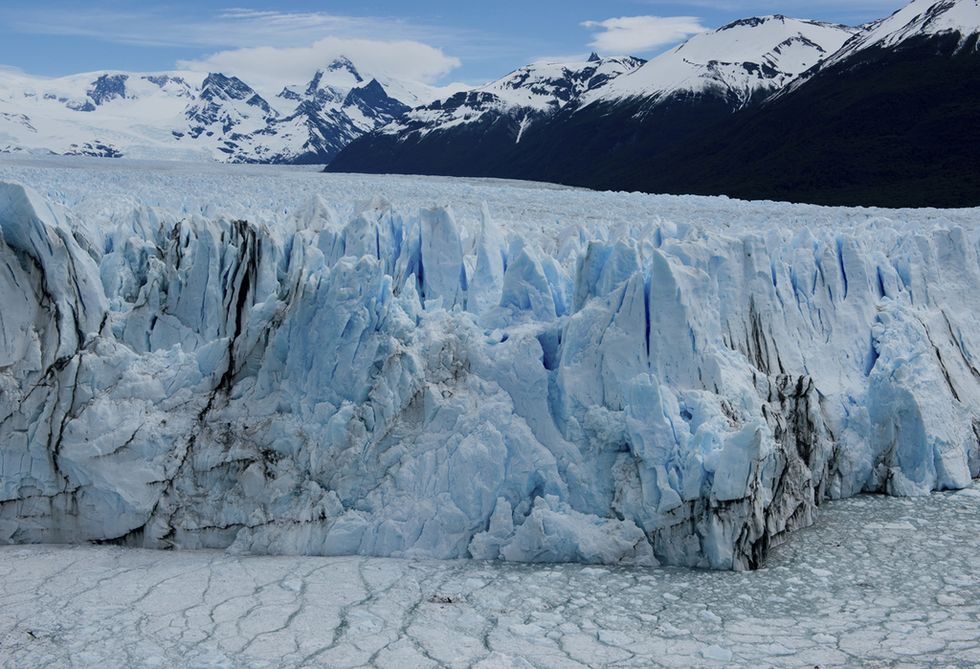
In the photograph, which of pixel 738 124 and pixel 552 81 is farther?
pixel 552 81

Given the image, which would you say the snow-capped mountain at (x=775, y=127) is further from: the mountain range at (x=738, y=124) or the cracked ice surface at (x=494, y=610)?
the cracked ice surface at (x=494, y=610)

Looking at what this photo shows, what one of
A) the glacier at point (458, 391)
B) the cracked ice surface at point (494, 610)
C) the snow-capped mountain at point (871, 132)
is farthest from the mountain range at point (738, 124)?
the cracked ice surface at point (494, 610)

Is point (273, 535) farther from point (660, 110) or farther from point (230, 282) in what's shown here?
point (660, 110)

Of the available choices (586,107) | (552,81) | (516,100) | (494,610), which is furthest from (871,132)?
(552,81)

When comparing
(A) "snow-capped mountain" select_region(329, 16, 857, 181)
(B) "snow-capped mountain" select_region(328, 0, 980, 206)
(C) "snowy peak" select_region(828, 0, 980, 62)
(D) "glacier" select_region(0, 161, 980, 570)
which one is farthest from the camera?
(A) "snow-capped mountain" select_region(329, 16, 857, 181)

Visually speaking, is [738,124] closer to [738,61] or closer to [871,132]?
[871,132]

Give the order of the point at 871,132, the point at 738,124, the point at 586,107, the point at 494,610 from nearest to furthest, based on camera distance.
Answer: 1. the point at 494,610
2. the point at 871,132
3. the point at 738,124
4. the point at 586,107

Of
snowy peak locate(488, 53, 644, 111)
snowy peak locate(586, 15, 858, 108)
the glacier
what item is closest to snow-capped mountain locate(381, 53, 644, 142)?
snowy peak locate(488, 53, 644, 111)

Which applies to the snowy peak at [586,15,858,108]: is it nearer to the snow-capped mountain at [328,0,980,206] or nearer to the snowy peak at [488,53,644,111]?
the snow-capped mountain at [328,0,980,206]
